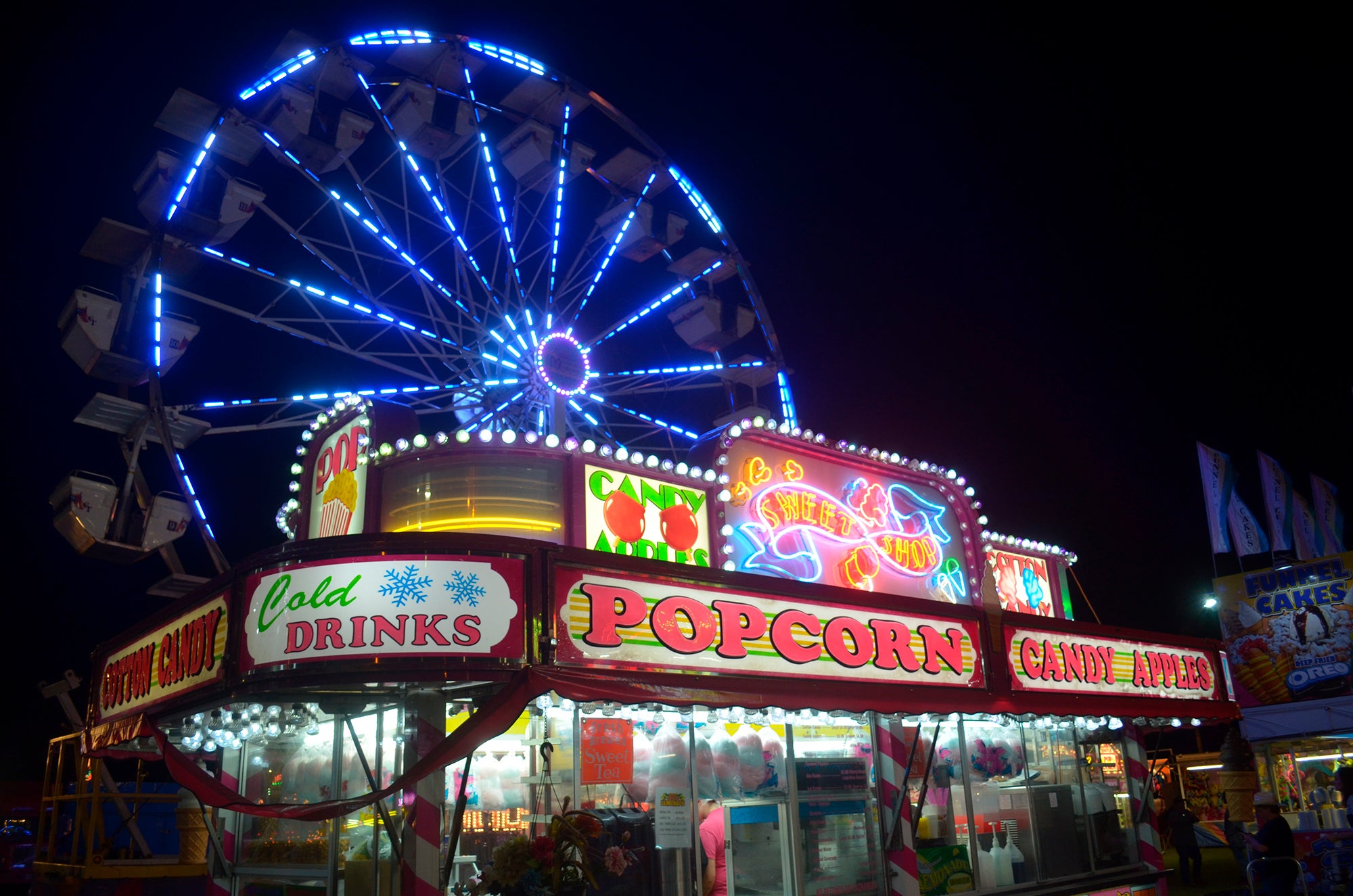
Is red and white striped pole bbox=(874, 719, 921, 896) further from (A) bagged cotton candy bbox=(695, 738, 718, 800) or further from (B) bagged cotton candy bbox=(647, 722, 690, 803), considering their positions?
(B) bagged cotton candy bbox=(647, 722, 690, 803)

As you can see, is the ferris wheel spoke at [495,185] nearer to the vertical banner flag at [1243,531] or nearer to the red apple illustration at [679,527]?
the red apple illustration at [679,527]

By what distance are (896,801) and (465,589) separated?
5.92 m

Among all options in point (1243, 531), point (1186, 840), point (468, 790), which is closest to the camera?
point (468, 790)

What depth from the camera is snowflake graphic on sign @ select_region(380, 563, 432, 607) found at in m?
6.62

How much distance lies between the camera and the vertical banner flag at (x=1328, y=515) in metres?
28.2

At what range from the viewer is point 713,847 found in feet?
29.8

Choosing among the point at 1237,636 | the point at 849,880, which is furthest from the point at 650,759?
the point at 1237,636

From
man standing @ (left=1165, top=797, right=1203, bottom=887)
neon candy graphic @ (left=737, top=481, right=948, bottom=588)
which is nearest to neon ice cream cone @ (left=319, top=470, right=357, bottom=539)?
neon candy graphic @ (left=737, top=481, right=948, bottom=588)

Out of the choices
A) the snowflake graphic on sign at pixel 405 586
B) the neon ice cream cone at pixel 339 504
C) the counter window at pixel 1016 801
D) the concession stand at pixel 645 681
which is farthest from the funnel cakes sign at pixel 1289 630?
the snowflake graphic on sign at pixel 405 586

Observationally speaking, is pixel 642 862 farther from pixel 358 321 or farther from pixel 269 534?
pixel 269 534

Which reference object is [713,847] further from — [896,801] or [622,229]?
[622,229]

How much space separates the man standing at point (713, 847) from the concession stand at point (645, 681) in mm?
93

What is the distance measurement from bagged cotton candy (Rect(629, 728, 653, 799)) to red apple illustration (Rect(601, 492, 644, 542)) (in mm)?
1892

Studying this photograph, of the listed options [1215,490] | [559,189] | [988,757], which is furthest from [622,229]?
→ [1215,490]
